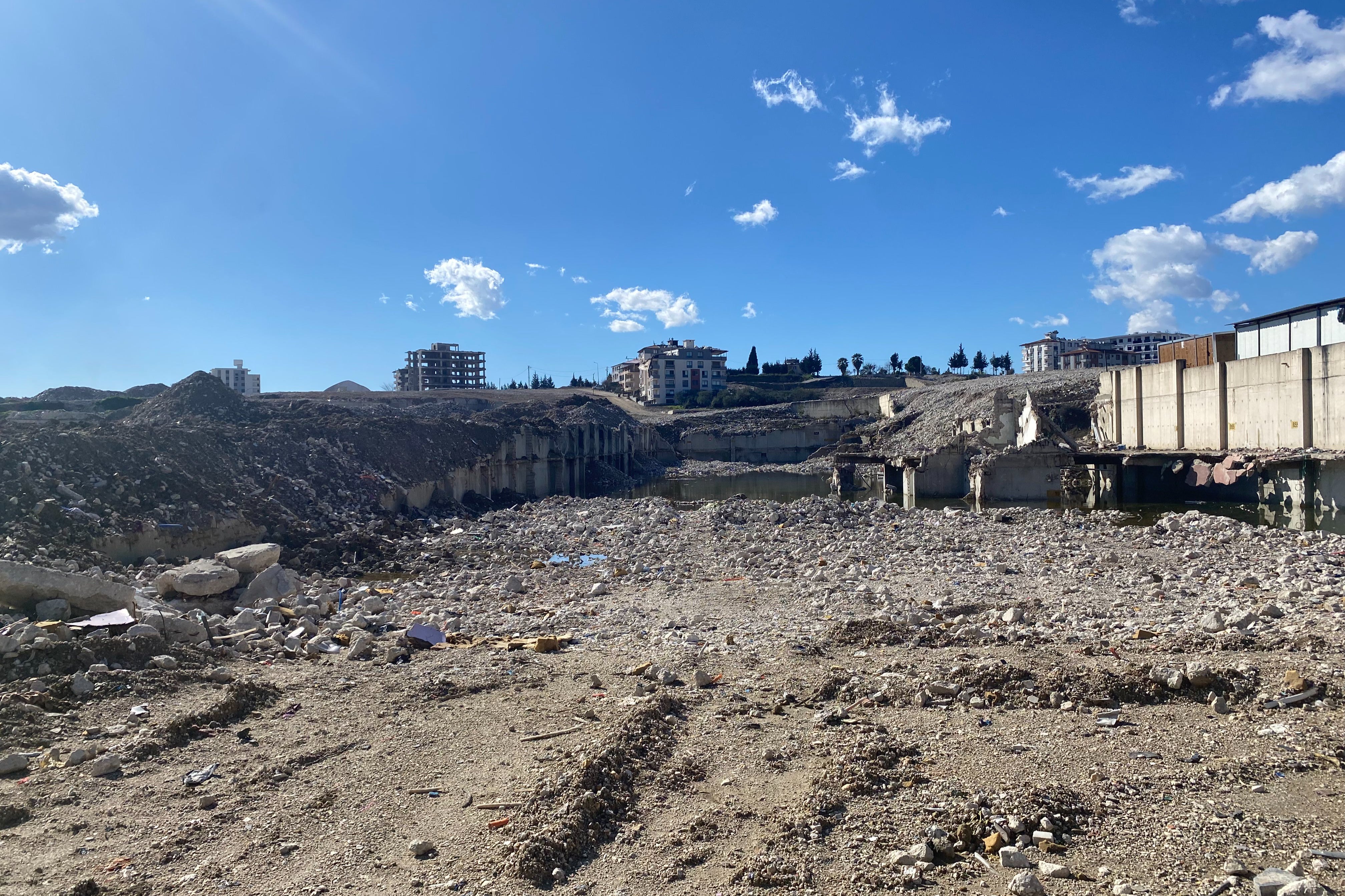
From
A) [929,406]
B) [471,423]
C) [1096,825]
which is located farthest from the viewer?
[929,406]

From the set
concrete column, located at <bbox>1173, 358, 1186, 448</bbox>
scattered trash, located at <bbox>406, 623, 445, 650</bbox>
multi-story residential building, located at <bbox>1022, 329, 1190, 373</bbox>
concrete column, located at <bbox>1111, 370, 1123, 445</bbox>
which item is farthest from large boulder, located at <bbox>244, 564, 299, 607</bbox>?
multi-story residential building, located at <bbox>1022, 329, 1190, 373</bbox>

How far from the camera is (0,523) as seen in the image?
12.9m

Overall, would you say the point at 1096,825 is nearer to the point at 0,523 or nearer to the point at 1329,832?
the point at 1329,832

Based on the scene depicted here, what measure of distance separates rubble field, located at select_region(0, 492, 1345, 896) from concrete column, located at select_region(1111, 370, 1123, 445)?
32.7m

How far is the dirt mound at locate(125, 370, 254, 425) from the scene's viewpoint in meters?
30.6

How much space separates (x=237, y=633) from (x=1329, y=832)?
1119 cm

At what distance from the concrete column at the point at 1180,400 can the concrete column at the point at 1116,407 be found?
5.47 metres

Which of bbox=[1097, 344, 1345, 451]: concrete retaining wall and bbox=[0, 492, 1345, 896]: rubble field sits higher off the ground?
bbox=[1097, 344, 1345, 451]: concrete retaining wall

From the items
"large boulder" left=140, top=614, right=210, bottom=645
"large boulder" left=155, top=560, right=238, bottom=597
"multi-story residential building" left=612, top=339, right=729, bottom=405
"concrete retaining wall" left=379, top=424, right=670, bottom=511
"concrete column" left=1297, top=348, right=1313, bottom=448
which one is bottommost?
"large boulder" left=140, top=614, right=210, bottom=645

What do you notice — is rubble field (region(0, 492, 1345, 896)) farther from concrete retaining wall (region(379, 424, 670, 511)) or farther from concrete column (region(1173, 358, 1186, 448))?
concrete column (region(1173, 358, 1186, 448))

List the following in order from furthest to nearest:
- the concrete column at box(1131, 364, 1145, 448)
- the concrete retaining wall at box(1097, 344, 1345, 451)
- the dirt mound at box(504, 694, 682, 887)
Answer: the concrete column at box(1131, 364, 1145, 448)
the concrete retaining wall at box(1097, 344, 1345, 451)
the dirt mound at box(504, 694, 682, 887)

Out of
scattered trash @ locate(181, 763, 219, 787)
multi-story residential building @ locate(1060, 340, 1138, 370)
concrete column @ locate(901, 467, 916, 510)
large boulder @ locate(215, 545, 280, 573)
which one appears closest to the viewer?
scattered trash @ locate(181, 763, 219, 787)

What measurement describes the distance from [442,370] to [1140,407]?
100425 millimetres

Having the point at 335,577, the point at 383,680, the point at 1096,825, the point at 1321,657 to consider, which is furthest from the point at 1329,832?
the point at 335,577
